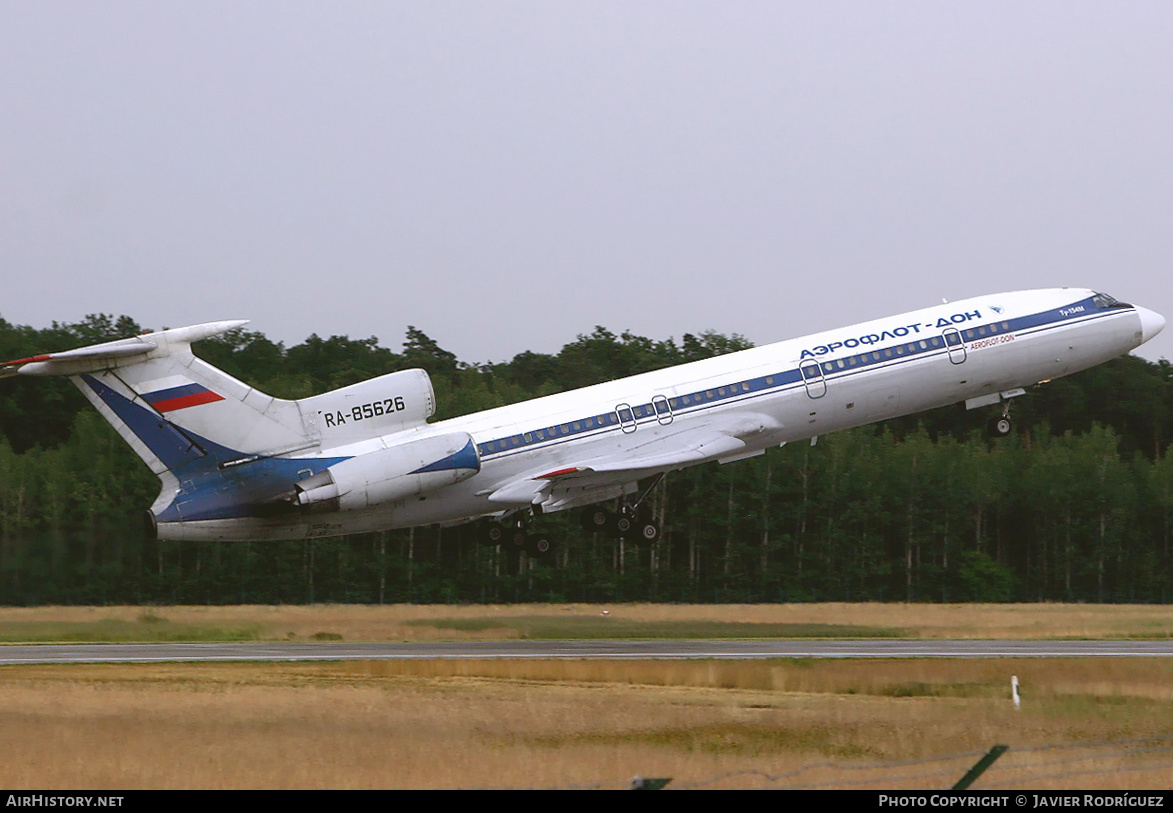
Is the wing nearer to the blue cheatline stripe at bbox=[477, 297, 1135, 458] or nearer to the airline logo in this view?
the blue cheatline stripe at bbox=[477, 297, 1135, 458]

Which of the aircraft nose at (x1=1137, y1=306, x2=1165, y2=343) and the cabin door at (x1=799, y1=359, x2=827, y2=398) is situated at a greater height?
the aircraft nose at (x1=1137, y1=306, x2=1165, y2=343)

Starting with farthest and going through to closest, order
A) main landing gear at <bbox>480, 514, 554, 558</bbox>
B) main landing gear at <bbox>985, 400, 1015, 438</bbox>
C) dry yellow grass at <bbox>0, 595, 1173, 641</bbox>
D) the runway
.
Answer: dry yellow grass at <bbox>0, 595, 1173, 641</bbox>, main landing gear at <bbox>985, 400, 1015, 438</bbox>, main landing gear at <bbox>480, 514, 554, 558</bbox>, the runway

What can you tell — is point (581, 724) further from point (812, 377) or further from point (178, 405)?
point (812, 377)

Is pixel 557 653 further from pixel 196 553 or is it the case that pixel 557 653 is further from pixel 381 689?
pixel 196 553

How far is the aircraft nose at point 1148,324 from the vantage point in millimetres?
35094

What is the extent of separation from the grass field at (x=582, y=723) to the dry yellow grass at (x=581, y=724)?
6 centimetres

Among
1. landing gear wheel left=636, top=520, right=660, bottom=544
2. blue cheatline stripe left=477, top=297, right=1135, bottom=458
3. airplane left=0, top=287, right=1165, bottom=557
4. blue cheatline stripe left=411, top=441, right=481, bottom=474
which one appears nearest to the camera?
airplane left=0, top=287, right=1165, bottom=557

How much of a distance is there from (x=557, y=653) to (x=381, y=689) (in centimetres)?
680

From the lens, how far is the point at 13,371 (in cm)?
2527

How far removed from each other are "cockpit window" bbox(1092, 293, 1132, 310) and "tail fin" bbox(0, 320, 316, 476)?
18.3 metres

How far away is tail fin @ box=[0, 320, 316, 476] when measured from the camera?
28234 millimetres

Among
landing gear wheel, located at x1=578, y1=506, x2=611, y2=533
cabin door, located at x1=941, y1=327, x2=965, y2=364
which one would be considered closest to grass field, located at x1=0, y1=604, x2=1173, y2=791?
landing gear wheel, located at x1=578, y1=506, x2=611, y2=533

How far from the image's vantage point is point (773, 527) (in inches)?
2404
